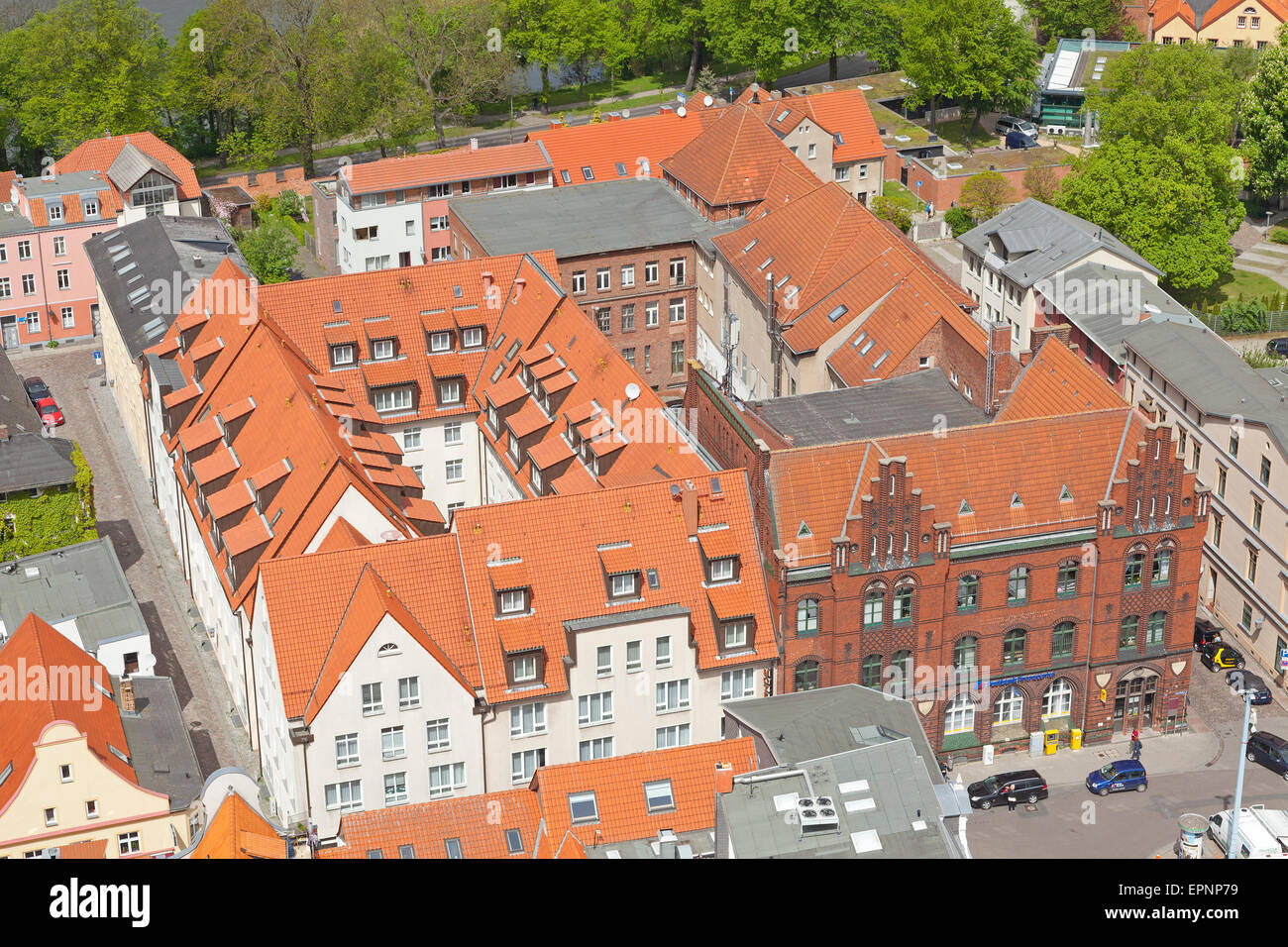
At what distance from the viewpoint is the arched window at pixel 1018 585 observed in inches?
3413

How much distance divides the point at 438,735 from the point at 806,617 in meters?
18.5

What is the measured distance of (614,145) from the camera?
149625 millimetres

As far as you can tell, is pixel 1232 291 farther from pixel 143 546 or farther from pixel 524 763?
pixel 143 546

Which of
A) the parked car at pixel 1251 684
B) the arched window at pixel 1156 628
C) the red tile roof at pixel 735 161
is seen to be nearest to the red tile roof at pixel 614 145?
the red tile roof at pixel 735 161

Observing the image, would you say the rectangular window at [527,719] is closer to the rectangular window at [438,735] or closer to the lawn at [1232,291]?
the rectangular window at [438,735]

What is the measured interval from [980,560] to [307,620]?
32.5 metres

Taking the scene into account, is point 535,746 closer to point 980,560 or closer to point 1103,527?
point 980,560

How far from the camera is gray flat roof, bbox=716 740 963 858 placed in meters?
59.8

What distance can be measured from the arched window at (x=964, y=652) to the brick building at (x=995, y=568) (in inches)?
2.8

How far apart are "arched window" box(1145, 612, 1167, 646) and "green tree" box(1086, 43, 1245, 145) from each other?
61.5 meters

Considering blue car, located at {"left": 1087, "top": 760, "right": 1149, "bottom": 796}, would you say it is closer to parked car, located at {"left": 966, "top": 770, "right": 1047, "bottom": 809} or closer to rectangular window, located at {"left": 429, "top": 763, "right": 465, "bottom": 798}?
parked car, located at {"left": 966, "top": 770, "right": 1047, "bottom": 809}

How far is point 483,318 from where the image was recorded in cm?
11138
